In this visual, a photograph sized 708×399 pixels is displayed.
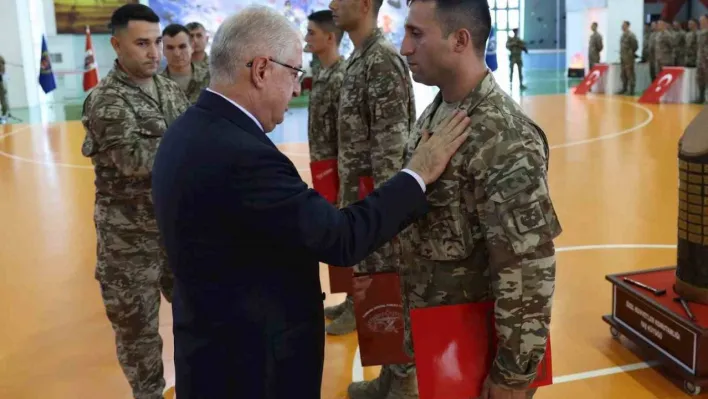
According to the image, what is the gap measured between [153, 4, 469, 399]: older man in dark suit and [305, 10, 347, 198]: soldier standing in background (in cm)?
237

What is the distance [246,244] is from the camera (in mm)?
1552

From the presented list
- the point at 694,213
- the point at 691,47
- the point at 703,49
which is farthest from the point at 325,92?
the point at 691,47

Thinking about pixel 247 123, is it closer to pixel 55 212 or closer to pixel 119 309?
pixel 119 309

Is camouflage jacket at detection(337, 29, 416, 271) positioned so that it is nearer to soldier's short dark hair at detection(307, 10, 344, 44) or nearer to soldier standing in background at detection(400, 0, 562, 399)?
soldier's short dark hair at detection(307, 10, 344, 44)

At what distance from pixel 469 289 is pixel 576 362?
1953mm

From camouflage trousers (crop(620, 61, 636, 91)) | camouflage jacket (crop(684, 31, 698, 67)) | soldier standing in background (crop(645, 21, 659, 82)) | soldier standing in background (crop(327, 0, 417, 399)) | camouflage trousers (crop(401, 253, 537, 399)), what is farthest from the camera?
camouflage trousers (crop(620, 61, 636, 91))

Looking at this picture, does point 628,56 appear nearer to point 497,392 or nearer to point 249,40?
point 497,392

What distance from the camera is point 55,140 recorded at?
12.1 meters

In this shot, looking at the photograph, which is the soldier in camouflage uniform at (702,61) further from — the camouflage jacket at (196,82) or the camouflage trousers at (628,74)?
the camouflage jacket at (196,82)

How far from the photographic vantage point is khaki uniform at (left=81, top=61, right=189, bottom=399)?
2.69m

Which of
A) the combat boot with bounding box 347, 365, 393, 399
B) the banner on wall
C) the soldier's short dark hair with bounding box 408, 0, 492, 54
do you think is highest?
the banner on wall

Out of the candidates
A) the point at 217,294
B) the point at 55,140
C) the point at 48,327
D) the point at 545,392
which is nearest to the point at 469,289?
the point at 217,294

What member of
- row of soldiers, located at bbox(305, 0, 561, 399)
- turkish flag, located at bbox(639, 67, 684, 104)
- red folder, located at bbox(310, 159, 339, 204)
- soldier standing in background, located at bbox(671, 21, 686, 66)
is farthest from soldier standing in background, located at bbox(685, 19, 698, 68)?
row of soldiers, located at bbox(305, 0, 561, 399)

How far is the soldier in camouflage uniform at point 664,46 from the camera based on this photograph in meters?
15.7
